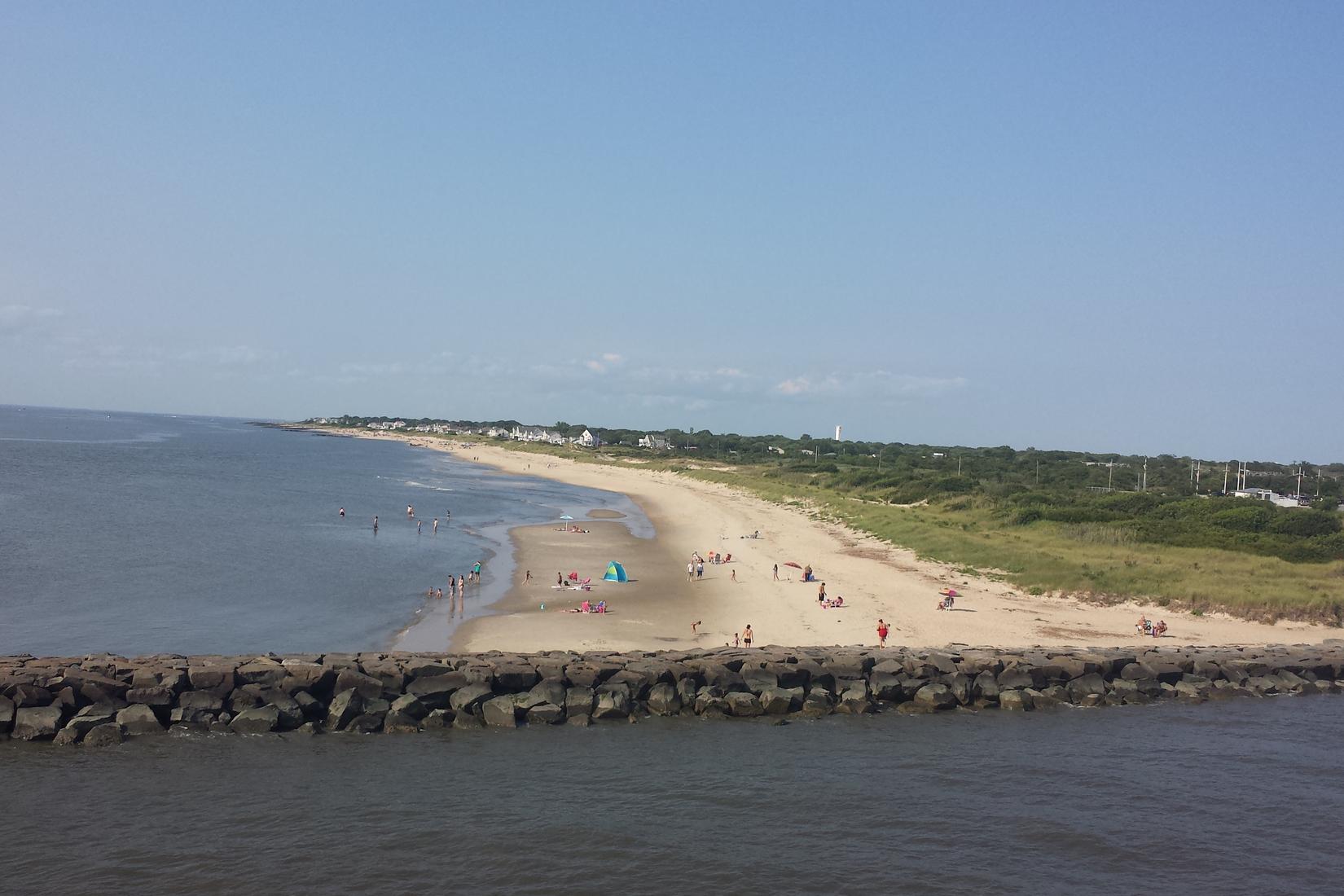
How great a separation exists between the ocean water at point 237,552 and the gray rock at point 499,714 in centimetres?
628

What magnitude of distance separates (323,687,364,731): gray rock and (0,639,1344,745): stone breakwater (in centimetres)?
2

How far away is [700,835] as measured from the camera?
46.2 feet

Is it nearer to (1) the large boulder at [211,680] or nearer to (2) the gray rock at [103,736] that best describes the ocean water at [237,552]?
(1) the large boulder at [211,680]

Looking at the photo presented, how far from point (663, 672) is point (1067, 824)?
8.51 meters

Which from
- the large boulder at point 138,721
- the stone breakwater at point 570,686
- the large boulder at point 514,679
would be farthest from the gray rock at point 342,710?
the large boulder at point 138,721

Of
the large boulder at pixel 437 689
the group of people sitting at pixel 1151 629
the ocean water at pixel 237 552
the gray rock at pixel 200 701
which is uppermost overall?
the group of people sitting at pixel 1151 629

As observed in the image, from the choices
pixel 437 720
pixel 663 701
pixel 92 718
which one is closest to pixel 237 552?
pixel 92 718

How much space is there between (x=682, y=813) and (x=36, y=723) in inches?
472

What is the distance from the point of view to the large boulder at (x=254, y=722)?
1745cm

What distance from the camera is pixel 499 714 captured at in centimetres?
1850

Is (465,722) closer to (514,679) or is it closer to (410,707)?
(410,707)

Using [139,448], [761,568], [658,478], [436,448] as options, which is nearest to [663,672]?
[761,568]

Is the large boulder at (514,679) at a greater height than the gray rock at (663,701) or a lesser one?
greater

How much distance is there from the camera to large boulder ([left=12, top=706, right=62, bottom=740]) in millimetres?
16672
